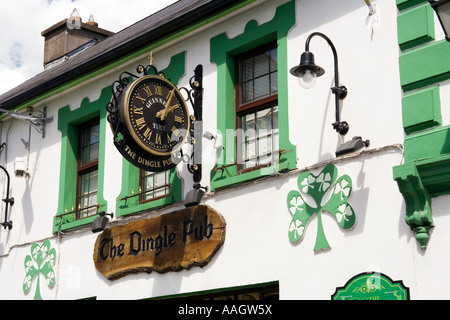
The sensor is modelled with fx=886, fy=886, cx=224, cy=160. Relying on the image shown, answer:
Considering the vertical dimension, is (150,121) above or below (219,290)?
above

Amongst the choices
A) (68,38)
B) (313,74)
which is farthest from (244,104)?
(68,38)

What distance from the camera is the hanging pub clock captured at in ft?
37.0

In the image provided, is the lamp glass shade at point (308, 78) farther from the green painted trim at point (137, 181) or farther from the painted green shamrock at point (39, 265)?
the painted green shamrock at point (39, 265)

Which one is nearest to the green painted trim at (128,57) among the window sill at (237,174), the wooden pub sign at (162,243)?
the window sill at (237,174)

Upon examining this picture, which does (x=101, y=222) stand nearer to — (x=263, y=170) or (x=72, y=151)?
(x=72, y=151)

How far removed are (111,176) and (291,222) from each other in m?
3.94

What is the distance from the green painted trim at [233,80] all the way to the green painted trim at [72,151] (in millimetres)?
2529

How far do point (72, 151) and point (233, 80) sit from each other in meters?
3.73

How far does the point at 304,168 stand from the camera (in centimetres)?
1067

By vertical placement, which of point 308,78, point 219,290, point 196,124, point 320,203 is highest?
point 196,124

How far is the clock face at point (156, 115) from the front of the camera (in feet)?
37.1

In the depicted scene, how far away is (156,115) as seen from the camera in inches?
454

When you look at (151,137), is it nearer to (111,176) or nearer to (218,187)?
(218,187)
